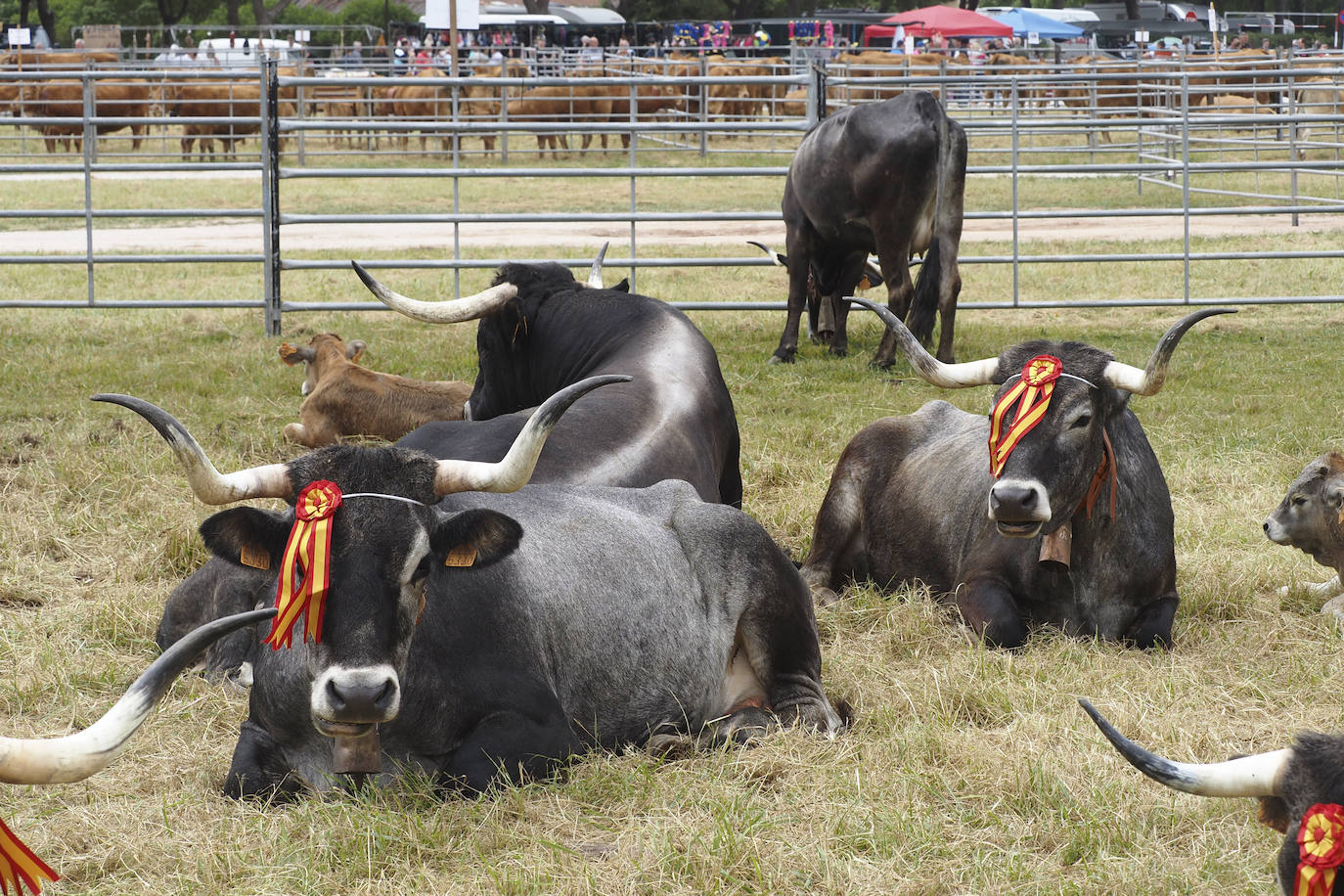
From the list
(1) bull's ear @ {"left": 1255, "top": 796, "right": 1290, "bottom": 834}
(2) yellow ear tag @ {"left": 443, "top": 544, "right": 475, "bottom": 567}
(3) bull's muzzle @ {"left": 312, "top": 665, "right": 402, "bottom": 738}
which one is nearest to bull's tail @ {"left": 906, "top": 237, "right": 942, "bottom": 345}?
(2) yellow ear tag @ {"left": 443, "top": 544, "right": 475, "bottom": 567}

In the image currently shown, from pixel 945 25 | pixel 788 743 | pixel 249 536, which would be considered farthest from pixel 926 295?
pixel 945 25

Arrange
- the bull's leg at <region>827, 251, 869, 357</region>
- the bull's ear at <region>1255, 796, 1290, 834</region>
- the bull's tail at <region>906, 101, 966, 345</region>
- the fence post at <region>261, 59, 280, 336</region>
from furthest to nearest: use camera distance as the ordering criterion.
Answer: the fence post at <region>261, 59, 280, 336</region> < the bull's leg at <region>827, 251, 869, 357</region> < the bull's tail at <region>906, 101, 966, 345</region> < the bull's ear at <region>1255, 796, 1290, 834</region>

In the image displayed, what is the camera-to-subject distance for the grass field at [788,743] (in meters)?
3.67

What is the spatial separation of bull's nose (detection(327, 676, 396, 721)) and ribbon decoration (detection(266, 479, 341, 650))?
0.57 ft

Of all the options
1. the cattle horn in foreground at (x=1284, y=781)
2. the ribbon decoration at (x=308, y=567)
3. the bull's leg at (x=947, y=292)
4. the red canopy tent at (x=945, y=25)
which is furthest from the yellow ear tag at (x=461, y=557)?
the red canopy tent at (x=945, y=25)

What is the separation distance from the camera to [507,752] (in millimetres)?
4117

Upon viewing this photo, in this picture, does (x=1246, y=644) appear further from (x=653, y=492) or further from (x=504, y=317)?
(x=504, y=317)

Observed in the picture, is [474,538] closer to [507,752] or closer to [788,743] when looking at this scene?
[507,752]

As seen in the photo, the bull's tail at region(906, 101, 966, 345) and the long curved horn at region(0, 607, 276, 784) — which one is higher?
the bull's tail at region(906, 101, 966, 345)

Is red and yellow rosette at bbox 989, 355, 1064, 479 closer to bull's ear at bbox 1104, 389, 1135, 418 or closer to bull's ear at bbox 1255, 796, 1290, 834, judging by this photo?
bull's ear at bbox 1104, 389, 1135, 418

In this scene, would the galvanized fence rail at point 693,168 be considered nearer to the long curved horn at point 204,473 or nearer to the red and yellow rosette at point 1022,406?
the red and yellow rosette at point 1022,406

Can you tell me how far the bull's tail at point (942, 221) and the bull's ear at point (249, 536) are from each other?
23.4ft

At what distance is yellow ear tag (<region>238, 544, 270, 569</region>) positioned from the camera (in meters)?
3.97

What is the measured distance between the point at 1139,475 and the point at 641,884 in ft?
9.37
